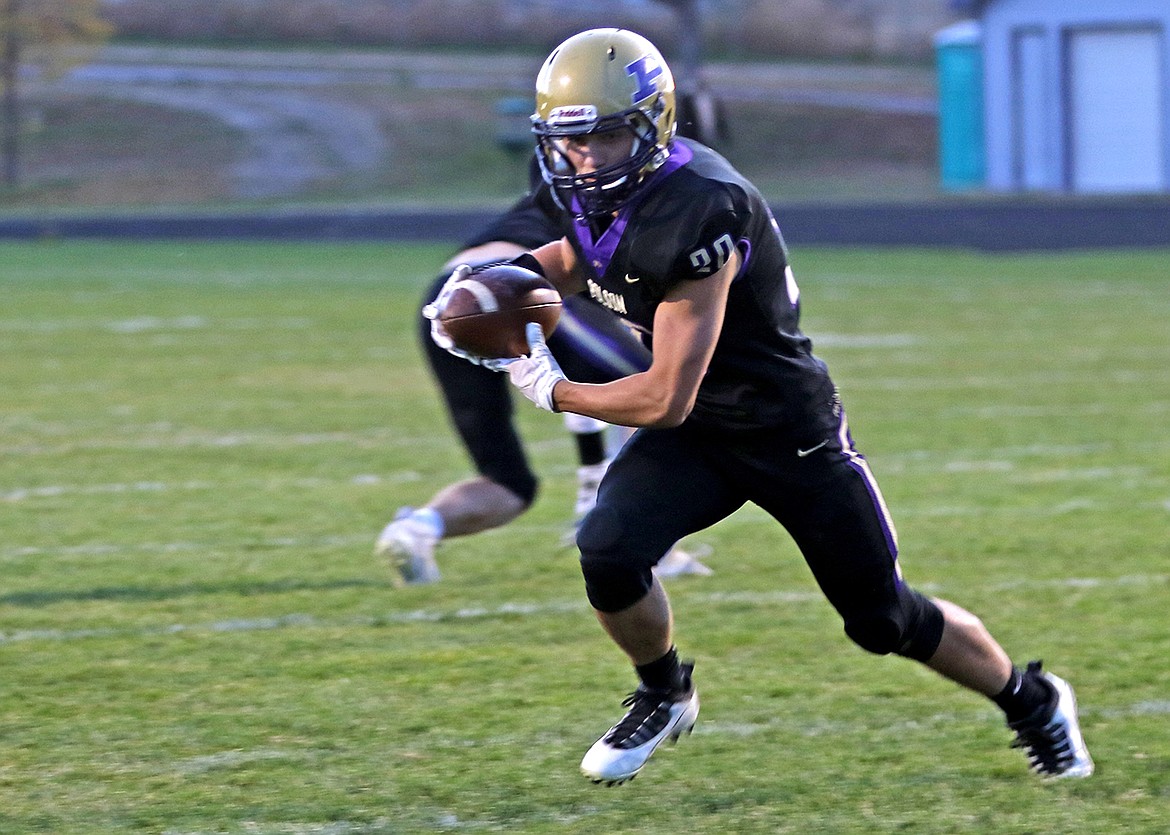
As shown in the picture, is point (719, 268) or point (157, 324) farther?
point (157, 324)

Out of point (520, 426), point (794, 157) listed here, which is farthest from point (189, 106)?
point (520, 426)

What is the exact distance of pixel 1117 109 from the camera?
2661 centimetres

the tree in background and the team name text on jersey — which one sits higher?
the team name text on jersey

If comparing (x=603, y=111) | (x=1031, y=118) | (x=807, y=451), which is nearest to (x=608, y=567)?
(x=807, y=451)

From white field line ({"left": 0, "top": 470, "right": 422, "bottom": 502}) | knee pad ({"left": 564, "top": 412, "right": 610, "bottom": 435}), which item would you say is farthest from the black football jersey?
white field line ({"left": 0, "top": 470, "right": 422, "bottom": 502})

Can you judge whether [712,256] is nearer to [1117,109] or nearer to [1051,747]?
[1051,747]

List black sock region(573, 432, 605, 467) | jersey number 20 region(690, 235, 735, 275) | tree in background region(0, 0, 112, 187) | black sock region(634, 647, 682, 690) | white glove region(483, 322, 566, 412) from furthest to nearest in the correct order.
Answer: tree in background region(0, 0, 112, 187) < black sock region(573, 432, 605, 467) < black sock region(634, 647, 682, 690) < white glove region(483, 322, 566, 412) < jersey number 20 region(690, 235, 735, 275)

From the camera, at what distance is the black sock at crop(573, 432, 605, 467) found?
589 centimetres

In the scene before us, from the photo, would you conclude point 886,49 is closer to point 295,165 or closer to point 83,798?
point 295,165

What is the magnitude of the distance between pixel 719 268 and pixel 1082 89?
2497 centimetres

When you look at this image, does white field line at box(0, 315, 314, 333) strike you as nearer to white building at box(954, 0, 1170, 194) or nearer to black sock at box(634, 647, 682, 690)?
black sock at box(634, 647, 682, 690)

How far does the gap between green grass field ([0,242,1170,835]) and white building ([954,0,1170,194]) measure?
55.4ft

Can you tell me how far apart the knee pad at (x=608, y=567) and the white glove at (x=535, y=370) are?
250 mm

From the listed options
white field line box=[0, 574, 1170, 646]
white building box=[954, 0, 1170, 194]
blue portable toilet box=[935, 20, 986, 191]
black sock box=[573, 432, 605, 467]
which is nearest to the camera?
white field line box=[0, 574, 1170, 646]
